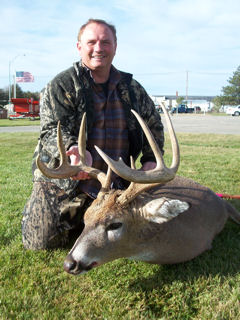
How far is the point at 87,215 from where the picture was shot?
2648 millimetres

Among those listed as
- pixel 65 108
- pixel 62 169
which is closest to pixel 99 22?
pixel 65 108

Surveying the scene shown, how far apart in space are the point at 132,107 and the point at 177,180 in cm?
90

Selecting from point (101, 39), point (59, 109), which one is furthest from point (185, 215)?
point (101, 39)

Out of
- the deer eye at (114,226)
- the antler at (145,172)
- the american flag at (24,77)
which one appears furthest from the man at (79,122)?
the american flag at (24,77)

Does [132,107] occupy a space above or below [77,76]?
below

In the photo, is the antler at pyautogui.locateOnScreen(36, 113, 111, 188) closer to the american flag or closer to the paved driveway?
the paved driveway

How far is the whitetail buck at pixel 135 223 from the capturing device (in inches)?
97.8

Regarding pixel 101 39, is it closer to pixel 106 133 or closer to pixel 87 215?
pixel 106 133

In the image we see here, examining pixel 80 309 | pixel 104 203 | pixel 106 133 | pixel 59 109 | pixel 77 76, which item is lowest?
pixel 80 309

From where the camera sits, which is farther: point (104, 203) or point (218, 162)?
point (218, 162)

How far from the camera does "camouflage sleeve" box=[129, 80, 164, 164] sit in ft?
12.6

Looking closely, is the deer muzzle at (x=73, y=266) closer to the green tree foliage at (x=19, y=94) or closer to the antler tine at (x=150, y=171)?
the antler tine at (x=150, y=171)

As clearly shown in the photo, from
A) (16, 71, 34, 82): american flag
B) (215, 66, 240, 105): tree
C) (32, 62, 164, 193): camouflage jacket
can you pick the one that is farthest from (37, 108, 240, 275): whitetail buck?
(215, 66, 240, 105): tree

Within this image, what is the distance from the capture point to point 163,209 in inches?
101
